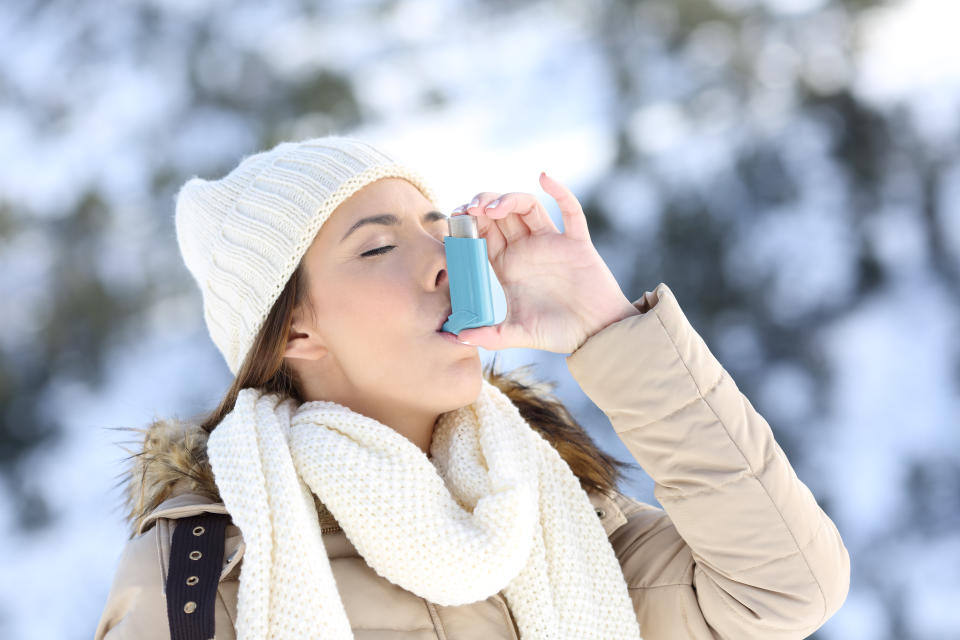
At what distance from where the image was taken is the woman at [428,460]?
156 cm

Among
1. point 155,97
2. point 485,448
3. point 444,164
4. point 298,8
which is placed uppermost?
point 298,8

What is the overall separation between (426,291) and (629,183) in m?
3.28

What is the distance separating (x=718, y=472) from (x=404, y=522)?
1.88 ft

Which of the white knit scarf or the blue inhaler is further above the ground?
the blue inhaler

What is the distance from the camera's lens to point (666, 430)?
5.19ft

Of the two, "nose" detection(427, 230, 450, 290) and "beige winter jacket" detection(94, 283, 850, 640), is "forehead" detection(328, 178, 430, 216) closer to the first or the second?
"nose" detection(427, 230, 450, 290)

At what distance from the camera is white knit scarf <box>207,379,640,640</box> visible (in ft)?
4.87

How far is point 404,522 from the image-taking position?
1.59 metres

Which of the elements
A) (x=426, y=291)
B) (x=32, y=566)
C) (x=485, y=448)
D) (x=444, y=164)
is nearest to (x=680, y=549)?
(x=485, y=448)

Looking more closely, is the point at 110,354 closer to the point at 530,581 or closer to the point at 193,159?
the point at 193,159

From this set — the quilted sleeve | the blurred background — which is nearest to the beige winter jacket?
the quilted sleeve

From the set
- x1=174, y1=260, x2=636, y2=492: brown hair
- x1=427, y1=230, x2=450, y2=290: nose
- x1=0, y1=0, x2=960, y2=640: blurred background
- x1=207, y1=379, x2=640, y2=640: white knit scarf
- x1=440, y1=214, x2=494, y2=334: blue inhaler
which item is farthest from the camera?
x1=0, y1=0, x2=960, y2=640: blurred background

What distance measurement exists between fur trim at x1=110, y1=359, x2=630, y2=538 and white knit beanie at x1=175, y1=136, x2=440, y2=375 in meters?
0.24

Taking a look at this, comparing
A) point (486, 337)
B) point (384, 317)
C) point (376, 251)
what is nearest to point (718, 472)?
point (486, 337)
